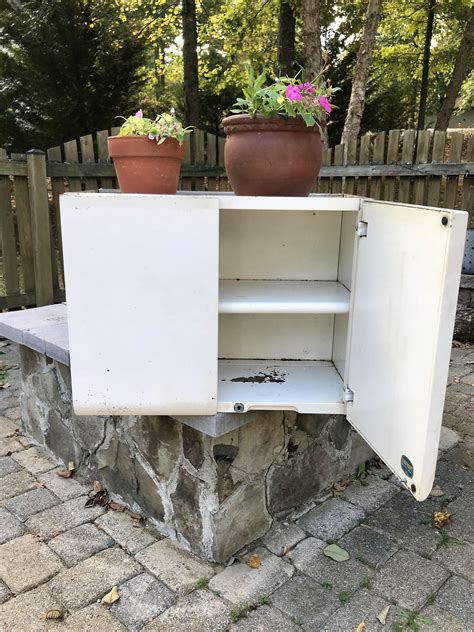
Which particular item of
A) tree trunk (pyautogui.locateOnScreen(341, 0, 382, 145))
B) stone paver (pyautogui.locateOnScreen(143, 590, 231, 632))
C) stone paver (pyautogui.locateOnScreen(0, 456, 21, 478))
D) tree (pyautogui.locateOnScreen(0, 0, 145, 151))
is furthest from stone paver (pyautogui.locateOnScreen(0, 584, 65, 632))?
tree (pyautogui.locateOnScreen(0, 0, 145, 151))

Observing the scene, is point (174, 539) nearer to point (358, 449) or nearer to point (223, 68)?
point (358, 449)

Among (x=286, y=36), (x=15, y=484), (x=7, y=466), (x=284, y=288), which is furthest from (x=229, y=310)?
(x=286, y=36)

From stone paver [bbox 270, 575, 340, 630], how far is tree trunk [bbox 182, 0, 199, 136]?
6.92 meters

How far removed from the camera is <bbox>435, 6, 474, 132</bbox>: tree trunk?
7926 mm

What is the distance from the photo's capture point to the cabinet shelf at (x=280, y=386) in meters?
1.89

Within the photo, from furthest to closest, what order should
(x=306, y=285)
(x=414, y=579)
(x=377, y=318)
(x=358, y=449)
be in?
(x=358, y=449) → (x=306, y=285) → (x=414, y=579) → (x=377, y=318)

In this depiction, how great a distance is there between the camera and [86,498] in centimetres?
236

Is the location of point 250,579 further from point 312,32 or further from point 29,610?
point 312,32

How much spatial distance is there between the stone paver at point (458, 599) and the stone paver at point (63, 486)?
5.17 feet

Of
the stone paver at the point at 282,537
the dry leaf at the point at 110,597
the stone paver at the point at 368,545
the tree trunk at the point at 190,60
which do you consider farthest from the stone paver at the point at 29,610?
the tree trunk at the point at 190,60

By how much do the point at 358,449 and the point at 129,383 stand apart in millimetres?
1344

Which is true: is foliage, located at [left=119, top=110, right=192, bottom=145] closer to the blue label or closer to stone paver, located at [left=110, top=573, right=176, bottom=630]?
the blue label

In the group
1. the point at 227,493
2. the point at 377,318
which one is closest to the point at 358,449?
the point at 227,493

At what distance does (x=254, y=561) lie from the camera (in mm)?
1942
